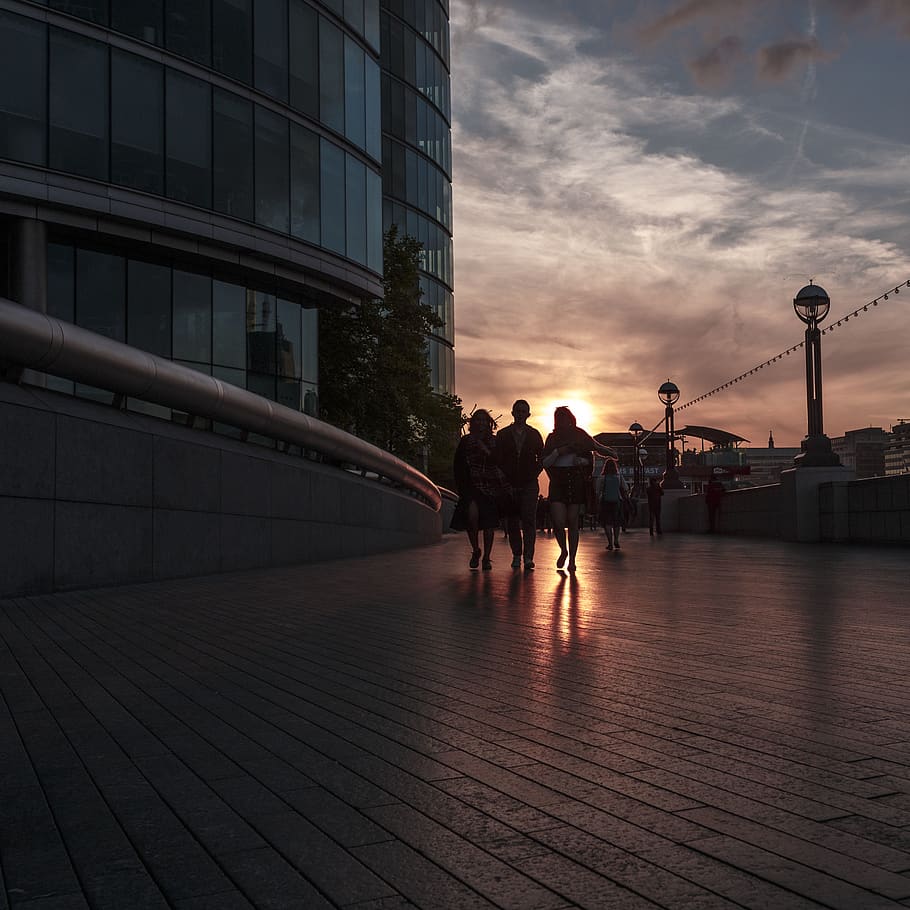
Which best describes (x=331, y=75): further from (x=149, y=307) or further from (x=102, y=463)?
(x=102, y=463)

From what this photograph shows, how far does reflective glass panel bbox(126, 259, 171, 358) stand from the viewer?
81.6ft

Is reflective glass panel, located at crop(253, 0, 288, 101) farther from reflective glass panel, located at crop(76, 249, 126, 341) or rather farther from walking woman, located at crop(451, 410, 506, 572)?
walking woman, located at crop(451, 410, 506, 572)

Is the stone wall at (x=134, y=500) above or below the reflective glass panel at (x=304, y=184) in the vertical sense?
below

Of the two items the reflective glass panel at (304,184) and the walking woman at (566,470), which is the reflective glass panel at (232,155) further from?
the walking woman at (566,470)

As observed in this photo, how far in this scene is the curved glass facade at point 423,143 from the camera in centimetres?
5566

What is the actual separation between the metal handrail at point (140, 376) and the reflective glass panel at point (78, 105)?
8.07 m

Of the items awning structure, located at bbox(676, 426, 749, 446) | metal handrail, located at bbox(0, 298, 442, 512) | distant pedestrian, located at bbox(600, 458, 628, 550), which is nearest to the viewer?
metal handrail, located at bbox(0, 298, 442, 512)

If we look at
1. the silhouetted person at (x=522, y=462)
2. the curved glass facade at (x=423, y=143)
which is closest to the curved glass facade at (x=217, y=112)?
the silhouetted person at (x=522, y=462)

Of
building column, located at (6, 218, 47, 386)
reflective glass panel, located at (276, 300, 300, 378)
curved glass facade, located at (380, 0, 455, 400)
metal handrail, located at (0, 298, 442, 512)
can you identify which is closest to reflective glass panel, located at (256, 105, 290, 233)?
reflective glass panel, located at (276, 300, 300, 378)

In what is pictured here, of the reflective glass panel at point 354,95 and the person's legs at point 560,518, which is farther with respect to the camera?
the reflective glass panel at point 354,95

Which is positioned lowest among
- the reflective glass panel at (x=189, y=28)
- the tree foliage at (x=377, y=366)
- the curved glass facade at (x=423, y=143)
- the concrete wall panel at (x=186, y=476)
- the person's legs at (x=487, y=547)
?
the person's legs at (x=487, y=547)

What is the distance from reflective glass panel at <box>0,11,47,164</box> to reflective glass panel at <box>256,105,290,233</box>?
18.3 ft

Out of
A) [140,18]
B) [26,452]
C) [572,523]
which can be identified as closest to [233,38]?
[140,18]

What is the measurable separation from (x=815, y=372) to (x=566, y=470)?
31.4ft
